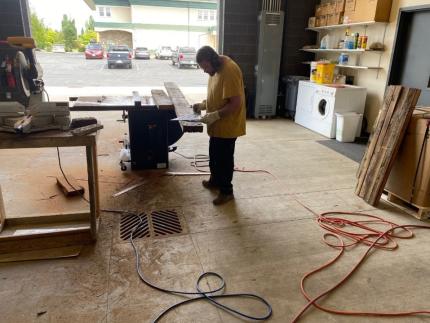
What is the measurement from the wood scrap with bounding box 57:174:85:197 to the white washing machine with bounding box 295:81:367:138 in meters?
4.04

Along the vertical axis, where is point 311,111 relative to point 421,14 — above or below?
below

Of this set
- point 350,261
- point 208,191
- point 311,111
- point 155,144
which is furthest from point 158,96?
point 311,111

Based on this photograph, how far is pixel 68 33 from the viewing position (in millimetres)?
24219

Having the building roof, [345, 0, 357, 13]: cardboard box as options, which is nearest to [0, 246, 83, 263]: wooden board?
[345, 0, 357, 13]: cardboard box

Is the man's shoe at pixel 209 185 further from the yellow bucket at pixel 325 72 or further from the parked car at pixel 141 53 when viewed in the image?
the parked car at pixel 141 53

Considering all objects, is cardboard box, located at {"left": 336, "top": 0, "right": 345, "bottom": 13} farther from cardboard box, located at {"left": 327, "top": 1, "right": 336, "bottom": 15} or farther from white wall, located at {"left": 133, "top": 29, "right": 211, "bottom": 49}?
white wall, located at {"left": 133, "top": 29, "right": 211, "bottom": 49}

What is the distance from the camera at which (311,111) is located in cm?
597

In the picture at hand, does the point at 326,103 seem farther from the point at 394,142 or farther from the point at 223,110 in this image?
the point at 223,110

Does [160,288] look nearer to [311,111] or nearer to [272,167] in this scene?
[272,167]

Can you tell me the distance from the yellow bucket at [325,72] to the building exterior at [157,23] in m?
15.5

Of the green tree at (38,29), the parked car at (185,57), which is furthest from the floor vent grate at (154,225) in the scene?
the parked car at (185,57)

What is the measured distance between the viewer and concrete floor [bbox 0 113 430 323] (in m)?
1.83

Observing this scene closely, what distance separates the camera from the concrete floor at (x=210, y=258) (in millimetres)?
1833

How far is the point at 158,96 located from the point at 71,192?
1564 mm
